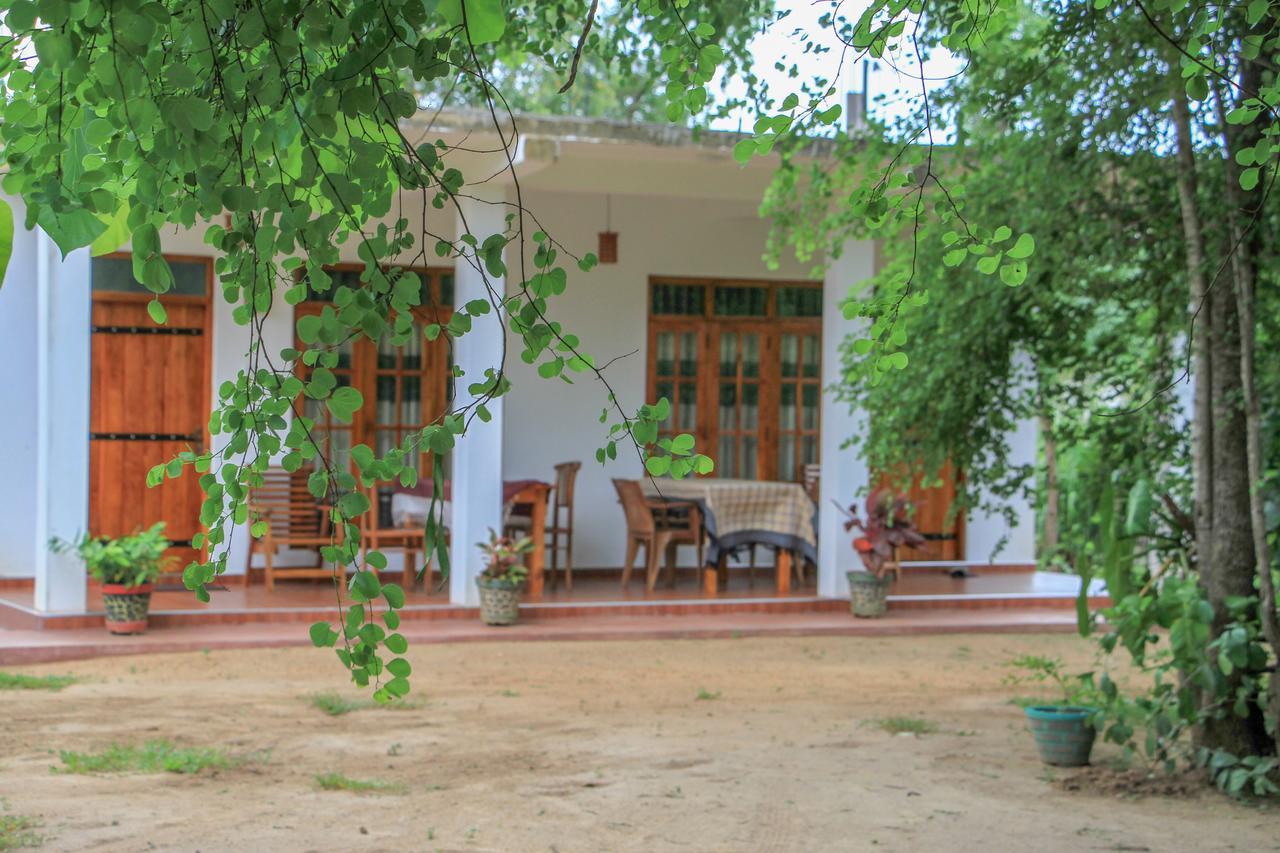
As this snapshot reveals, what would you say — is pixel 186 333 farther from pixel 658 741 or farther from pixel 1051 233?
pixel 1051 233

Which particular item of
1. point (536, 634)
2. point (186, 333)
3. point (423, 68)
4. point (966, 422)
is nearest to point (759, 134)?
point (423, 68)

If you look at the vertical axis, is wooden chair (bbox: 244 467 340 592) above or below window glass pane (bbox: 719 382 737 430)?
below

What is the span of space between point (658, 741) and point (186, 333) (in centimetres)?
575

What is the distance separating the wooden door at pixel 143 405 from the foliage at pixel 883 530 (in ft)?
15.8

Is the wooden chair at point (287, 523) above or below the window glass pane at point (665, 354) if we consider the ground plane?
below

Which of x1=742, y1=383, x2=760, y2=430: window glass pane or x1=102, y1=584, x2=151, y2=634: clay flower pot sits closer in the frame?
x1=102, y1=584, x2=151, y2=634: clay flower pot

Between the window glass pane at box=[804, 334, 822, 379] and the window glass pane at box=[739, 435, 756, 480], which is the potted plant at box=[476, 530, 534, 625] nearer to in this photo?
the window glass pane at box=[739, 435, 756, 480]

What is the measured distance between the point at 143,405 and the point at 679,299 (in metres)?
4.21

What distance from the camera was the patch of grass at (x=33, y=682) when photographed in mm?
7047

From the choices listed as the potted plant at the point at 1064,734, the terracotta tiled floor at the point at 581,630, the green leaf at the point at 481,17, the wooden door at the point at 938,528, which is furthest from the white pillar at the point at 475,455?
the green leaf at the point at 481,17

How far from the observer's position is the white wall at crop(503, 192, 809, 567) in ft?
35.8

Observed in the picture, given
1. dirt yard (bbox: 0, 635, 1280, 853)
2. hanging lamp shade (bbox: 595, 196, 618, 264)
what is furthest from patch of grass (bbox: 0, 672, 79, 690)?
hanging lamp shade (bbox: 595, 196, 618, 264)

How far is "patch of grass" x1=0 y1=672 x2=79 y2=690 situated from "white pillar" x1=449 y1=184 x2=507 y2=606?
2.60 meters

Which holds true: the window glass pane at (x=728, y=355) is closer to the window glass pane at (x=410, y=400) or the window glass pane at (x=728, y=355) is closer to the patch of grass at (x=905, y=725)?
the window glass pane at (x=410, y=400)
